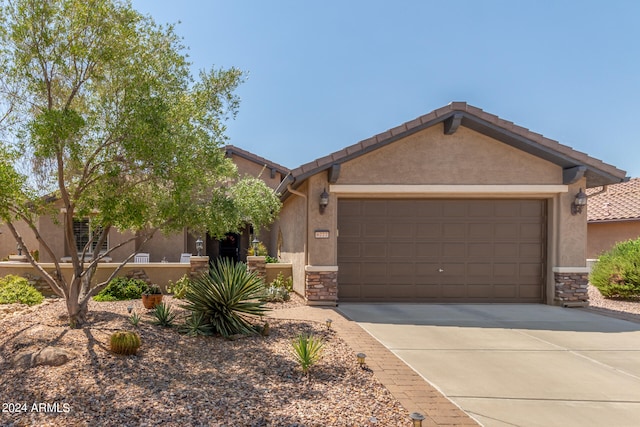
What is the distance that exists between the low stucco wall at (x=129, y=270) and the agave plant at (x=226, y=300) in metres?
5.31

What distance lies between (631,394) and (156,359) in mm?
6195

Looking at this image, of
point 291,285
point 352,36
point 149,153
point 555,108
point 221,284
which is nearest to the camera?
point 149,153

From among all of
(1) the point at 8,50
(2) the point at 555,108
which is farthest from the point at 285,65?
(2) the point at 555,108

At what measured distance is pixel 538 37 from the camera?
1324 cm

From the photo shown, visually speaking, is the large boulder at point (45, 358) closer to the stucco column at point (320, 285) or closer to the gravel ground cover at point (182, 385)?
the gravel ground cover at point (182, 385)

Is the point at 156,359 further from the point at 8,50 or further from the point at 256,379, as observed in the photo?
the point at 8,50

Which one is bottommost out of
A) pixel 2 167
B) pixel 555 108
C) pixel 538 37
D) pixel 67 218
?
pixel 67 218

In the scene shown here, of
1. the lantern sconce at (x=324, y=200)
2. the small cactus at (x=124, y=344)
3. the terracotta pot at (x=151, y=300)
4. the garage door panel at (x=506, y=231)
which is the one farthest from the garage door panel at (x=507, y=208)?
the small cactus at (x=124, y=344)

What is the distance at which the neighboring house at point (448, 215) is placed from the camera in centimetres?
1025

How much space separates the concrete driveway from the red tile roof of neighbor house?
1092cm

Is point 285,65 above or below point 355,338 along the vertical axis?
above

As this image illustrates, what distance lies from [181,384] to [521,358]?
16.5 ft

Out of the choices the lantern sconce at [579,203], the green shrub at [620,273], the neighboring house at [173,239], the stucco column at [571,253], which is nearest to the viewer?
the lantern sconce at [579,203]

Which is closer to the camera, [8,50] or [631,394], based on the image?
[631,394]
